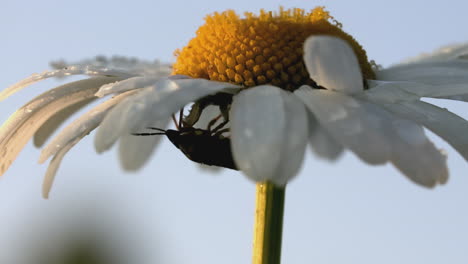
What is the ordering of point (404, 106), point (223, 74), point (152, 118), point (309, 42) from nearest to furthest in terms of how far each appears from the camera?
1. point (152, 118)
2. point (309, 42)
3. point (404, 106)
4. point (223, 74)

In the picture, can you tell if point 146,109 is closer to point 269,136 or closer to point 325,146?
point 269,136

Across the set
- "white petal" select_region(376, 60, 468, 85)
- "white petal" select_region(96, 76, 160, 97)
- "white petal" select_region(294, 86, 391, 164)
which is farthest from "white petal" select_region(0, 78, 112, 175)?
"white petal" select_region(376, 60, 468, 85)

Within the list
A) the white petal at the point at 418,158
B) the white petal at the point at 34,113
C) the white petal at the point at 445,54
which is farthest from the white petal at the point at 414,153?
the white petal at the point at 445,54

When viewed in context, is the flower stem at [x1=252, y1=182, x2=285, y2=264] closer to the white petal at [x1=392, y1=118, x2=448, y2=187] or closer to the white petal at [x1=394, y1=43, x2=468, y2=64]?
the white petal at [x1=392, y1=118, x2=448, y2=187]

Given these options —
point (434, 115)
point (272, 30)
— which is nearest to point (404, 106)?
point (434, 115)

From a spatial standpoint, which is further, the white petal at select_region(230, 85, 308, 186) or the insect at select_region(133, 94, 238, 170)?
the insect at select_region(133, 94, 238, 170)

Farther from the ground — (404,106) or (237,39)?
(237,39)

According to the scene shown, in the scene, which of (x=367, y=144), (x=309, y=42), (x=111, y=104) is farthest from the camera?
(x=111, y=104)

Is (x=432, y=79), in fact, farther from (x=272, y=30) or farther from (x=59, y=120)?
(x=59, y=120)
